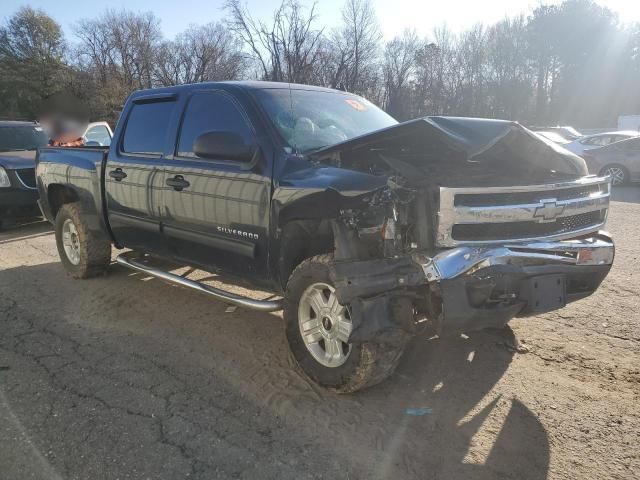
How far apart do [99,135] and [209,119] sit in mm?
10066

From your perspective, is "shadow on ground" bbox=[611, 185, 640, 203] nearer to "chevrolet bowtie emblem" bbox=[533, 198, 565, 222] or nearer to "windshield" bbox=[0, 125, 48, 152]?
"chevrolet bowtie emblem" bbox=[533, 198, 565, 222]

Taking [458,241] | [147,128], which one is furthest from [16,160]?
[458,241]

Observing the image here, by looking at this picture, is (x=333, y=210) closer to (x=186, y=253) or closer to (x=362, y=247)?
A: (x=362, y=247)

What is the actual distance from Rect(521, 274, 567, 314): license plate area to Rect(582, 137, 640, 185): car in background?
12789mm

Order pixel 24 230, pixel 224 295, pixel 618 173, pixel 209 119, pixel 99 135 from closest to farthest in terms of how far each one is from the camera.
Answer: pixel 224 295 → pixel 209 119 → pixel 24 230 → pixel 99 135 → pixel 618 173

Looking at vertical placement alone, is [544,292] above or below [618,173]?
above

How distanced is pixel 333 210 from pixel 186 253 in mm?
1846

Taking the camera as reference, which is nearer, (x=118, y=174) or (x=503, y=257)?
(x=503, y=257)

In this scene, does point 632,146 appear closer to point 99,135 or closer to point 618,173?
point 618,173

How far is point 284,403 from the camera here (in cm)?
318

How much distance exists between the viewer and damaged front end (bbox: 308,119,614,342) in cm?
276

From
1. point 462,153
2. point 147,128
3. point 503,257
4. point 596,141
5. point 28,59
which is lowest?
point 503,257

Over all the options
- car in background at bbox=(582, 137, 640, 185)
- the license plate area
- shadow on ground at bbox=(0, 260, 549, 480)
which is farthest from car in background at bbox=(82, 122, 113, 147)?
car in background at bbox=(582, 137, 640, 185)

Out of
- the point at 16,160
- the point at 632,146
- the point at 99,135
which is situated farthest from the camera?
the point at 632,146
